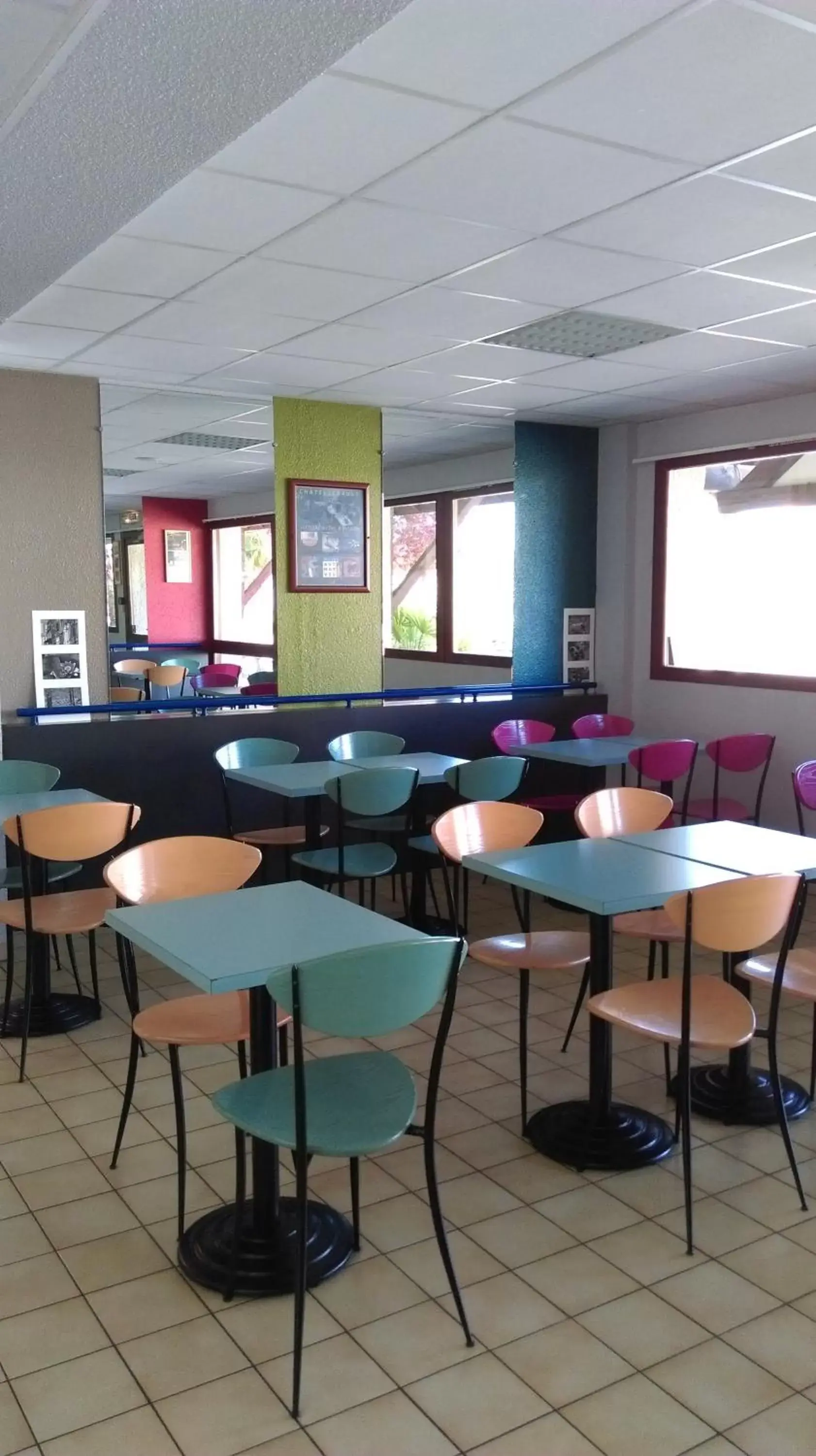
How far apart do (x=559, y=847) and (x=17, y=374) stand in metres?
3.53

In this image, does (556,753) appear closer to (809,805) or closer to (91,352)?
(809,805)

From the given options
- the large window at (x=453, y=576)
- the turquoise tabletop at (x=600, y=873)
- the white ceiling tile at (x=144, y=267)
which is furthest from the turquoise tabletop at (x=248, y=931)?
the large window at (x=453, y=576)

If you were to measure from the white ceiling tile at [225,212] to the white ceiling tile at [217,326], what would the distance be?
759mm

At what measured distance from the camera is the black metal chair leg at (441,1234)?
2.23 meters

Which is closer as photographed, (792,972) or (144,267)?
(792,972)

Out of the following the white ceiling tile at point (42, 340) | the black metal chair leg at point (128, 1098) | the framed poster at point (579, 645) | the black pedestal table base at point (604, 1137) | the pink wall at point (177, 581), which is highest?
the white ceiling tile at point (42, 340)

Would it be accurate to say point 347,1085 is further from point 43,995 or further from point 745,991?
point 43,995

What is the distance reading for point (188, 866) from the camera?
3072mm

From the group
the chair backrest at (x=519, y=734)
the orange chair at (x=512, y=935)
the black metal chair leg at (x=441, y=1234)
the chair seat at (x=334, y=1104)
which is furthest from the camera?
the chair backrest at (x=519, y=734)

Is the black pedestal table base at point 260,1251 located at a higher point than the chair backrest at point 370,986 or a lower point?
lower

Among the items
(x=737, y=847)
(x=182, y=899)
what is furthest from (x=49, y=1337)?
(x=737, y=847)

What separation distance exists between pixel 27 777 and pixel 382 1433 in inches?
121

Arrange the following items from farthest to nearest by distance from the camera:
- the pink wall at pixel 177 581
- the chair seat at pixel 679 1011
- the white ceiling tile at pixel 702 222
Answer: the pink wall at pixel 177 581, the white ceiling tile at pixel 702 222, the chair seat at pixel 679 1011

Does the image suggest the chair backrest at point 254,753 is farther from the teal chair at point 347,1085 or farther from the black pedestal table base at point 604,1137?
the teal chair at point 347,1085
